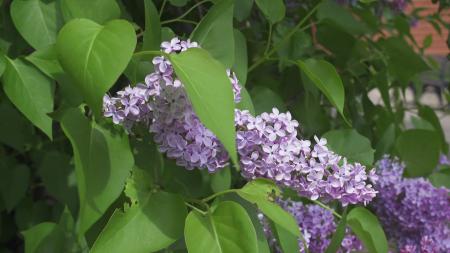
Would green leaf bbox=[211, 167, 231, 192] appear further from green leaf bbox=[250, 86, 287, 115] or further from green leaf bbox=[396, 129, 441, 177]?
green leaf bbox=[396, 129, 441, 177]

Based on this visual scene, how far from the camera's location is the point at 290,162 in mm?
885

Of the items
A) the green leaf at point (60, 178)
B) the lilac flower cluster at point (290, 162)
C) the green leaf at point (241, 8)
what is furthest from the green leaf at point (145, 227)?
the green leaf at point (60, 178)

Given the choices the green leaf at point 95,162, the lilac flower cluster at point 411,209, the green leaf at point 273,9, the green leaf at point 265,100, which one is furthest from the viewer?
the lilac flower cluster at point 411,209

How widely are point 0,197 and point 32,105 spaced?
2.27ft

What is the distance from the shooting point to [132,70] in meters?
0.90

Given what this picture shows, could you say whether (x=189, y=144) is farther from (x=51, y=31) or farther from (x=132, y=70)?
(x=51, y=31)

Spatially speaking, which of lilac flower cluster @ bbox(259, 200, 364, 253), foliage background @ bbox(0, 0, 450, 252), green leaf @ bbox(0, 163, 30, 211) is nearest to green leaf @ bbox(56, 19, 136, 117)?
foliage background @ bbox(0, 0, 450, 252)

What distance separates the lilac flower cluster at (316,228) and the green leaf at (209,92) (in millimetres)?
593

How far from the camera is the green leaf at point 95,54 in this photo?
2.29ft

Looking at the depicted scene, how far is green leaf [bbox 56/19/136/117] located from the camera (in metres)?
0.70

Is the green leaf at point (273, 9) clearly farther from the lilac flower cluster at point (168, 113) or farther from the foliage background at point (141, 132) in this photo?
the lilac flower cluster at point (168, 113)

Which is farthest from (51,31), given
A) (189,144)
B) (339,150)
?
(339,150)

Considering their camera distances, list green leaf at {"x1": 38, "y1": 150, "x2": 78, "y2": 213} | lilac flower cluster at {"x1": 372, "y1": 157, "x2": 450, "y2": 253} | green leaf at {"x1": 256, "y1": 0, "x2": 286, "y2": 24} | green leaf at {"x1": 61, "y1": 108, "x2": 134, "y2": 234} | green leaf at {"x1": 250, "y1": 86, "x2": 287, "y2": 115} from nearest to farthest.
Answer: green leaf at {"x1": 61, "y1": 108, "x2": 134, "y2": 234} < green leaf at {"x1": 256, "y1": 0, "x2": 286, "y2": 24} < green leaf at {"x1": 250, "y1": 86, "x2": 287, "y2": 115} < green leaf at {"x1": 38, "y1": 150, "x2": 78, "y2": 213} < lilac flower cluster at {"x1": 372, "y1": 157, "x2": 450, "y2": 253}

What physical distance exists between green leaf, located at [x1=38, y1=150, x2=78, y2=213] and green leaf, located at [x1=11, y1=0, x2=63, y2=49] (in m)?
0.40
